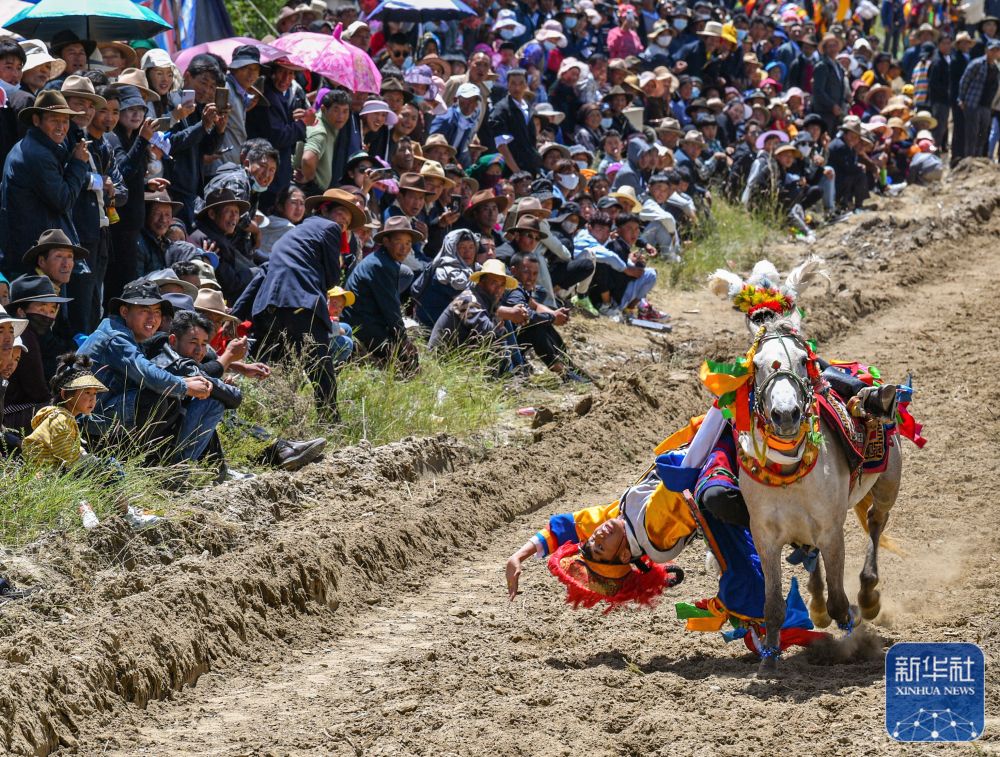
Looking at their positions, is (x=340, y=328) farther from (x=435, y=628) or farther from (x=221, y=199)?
(x=435, y=628)

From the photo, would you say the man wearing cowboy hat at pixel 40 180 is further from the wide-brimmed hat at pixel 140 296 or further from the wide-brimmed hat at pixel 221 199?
the wide-brimmed hat at pixel 221 199

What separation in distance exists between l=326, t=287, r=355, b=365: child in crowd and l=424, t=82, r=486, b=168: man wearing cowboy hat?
472 centimetres

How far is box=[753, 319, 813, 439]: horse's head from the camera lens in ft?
21.6

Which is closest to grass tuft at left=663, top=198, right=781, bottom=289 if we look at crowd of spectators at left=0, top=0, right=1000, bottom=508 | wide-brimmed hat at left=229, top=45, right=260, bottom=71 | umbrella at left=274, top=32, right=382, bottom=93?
crowd of spectators at left=0, top=0, right=1000, bottom=508

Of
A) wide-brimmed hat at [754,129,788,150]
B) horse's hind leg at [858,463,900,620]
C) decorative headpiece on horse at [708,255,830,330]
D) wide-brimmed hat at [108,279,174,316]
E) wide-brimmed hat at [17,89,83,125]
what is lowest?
horse's hind leg at [858,463,900,620]

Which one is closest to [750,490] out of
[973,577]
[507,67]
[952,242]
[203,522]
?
[973,577]

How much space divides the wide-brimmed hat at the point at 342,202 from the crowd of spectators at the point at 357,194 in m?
0.03

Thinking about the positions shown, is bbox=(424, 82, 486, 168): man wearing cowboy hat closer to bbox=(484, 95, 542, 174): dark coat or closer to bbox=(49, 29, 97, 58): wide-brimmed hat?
bbox=(484, 95, 542, 174): dark coat

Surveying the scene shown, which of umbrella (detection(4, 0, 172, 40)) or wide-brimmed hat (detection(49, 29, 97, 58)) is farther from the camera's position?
umbrella (detection(4, 0, 172, 40))

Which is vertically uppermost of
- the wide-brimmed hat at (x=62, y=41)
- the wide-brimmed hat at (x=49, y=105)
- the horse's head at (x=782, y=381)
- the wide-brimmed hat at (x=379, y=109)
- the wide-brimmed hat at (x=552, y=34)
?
the wide-brimmed hat at (x=62, y=41)

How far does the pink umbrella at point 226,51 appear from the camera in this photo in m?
13.2

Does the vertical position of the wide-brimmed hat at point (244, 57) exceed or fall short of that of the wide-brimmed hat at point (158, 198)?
it exceeds it

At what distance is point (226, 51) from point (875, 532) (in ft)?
26.8

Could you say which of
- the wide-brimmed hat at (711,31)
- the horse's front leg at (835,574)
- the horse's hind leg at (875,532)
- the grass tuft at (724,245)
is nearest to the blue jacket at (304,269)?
the horse's hind leg at (875,532)
